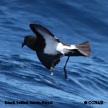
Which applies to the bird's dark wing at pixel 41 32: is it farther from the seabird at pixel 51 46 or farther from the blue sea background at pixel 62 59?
the blue sea background at pixel 62 59

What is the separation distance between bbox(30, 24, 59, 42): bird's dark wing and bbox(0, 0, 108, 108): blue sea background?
1.83 metres

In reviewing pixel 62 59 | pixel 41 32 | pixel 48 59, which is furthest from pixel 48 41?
pixel 62 59

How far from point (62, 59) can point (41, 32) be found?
17.6 feet

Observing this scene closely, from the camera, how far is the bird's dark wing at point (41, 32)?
7510 millimetres

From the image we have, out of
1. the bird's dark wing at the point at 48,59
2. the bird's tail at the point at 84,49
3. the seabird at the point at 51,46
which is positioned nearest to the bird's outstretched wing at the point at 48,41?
the seabird at the point at 51,46

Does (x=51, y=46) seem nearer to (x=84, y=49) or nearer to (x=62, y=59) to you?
(x=84, y=49)

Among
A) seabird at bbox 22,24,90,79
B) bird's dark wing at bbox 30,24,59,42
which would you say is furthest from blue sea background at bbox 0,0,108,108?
bird's dark wing at bbox 30,24,59,42

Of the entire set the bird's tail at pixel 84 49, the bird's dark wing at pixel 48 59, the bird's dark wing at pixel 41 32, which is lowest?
the bird's dark wing at pixel 48 59

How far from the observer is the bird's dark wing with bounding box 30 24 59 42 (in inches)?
296

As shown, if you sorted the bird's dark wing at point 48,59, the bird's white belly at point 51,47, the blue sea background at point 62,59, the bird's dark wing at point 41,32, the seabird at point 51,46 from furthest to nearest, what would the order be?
1. the blue sea background at point 62,59
2. the bird's dark wing at point 48,59
3. the bird's white belly at point 51,47
4. the seabird at point 51,46
5. the bird's dark wing at point 41,32

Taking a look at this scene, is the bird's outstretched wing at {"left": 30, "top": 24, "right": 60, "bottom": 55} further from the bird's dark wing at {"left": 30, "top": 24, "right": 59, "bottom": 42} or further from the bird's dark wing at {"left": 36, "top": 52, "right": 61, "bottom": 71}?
the bird's dark wing at {"left": 36, "top": 52, "right": 61, "bottom": 71}

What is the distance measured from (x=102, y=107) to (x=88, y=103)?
14.4 inches

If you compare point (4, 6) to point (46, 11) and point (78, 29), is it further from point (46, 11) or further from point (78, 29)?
point (78, 29)

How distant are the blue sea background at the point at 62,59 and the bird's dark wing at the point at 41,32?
1832 mm
